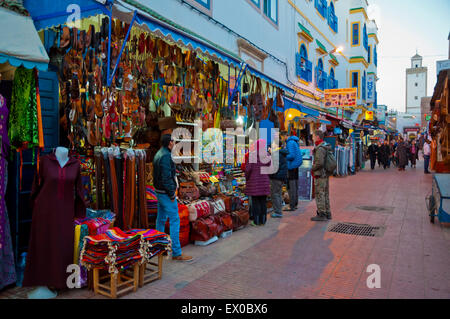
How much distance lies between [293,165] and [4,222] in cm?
638

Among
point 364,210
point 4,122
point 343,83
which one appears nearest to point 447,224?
point 364,210

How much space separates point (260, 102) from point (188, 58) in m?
2.37

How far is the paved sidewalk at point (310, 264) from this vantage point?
393 centimetres

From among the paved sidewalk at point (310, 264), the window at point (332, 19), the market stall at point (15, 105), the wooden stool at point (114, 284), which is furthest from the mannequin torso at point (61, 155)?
the window at point (332, 19)

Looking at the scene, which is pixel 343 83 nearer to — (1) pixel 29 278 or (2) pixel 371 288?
(2) pixel 371 288

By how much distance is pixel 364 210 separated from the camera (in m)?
8.88

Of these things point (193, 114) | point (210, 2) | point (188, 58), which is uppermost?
point (210, 2)

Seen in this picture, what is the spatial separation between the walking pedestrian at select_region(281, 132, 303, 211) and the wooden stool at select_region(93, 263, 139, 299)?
5.40 metres

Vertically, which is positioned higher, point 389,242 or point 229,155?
point 229,155

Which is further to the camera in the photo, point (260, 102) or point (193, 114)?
point (260, 102)

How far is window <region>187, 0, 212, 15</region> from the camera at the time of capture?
7.70 meters

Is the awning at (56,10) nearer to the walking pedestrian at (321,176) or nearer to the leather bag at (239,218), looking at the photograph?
the leather bag at (239,218)

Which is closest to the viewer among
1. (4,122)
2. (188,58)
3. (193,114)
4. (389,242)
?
(4,122)
